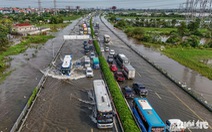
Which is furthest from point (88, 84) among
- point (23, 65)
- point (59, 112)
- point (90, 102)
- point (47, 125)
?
point (23, 65)

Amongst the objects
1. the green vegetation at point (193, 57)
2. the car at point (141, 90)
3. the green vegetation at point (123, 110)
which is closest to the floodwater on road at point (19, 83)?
the green vegetation at point (123, 110)

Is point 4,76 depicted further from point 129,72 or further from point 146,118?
point 146,118

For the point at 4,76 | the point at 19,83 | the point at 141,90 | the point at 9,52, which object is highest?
the point at 9,52

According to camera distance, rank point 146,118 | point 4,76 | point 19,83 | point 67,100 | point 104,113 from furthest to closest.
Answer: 1. point 4,76
2. point 19,83
3. point 67,100
4. point 104,113
5. point 146,118

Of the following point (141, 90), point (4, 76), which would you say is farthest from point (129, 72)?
point (4, 76)

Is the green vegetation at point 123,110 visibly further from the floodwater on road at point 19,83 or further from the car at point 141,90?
the floodwater on road at point 19,83

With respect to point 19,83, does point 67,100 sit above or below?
below

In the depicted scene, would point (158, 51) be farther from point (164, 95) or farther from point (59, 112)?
point (59, 112)
